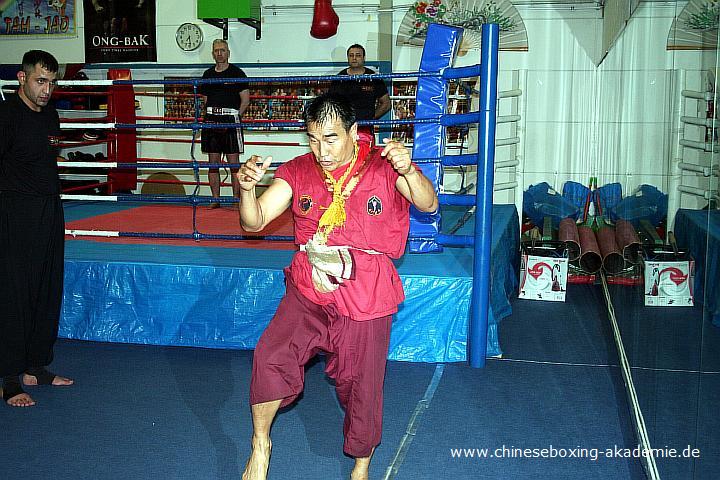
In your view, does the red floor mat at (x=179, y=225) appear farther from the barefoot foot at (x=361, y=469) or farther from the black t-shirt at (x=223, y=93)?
the barefoot foot at (x=361, y=469)

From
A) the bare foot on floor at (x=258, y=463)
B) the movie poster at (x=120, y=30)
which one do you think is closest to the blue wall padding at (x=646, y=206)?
the bare foot on floor at (x=258, y=463)

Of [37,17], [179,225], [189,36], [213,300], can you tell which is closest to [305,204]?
[213,300]

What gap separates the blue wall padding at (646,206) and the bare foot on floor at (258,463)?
1.47 m

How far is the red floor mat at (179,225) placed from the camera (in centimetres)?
436

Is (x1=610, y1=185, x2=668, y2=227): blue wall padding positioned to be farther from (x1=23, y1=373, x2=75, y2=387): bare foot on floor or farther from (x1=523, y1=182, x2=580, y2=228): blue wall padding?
(x1=523, y1=182, x2=580, y2=228): blue wall padding

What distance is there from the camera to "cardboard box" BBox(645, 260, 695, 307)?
1561 mm

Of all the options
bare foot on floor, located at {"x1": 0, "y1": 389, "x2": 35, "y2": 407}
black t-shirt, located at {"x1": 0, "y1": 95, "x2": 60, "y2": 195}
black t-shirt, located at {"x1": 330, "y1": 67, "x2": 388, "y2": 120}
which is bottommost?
bare foot on floor, located at {"x1": 0, "y1": 389, "x2": 35, "y2": 407}

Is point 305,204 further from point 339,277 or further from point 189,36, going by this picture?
point 189,36

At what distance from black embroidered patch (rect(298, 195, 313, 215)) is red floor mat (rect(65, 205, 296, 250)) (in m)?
1.90

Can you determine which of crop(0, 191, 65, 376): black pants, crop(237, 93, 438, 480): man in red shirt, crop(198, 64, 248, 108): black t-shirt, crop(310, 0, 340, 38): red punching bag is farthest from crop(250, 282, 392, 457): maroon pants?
crop(310, 0, 340, 38): red punching bag

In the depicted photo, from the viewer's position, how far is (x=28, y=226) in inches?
122

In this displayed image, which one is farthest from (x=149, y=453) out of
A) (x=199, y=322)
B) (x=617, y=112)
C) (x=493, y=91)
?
(x=617, y=112)

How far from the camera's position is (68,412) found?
300 centimetres

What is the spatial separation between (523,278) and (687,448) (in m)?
3.68
